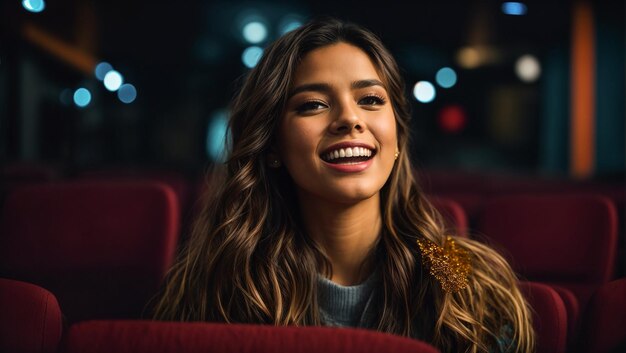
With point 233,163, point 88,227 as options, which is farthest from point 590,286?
point 88,227

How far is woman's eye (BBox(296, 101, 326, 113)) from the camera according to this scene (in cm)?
121

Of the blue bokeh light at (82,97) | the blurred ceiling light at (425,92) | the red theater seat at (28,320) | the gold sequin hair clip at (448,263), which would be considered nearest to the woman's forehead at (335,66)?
the gold sequin hair clip at (448,263)

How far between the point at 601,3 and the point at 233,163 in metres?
7.32

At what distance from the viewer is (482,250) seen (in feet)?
4.25

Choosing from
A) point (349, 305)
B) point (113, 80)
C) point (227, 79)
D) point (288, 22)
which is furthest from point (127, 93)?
point (349, 305)

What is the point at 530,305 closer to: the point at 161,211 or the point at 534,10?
the point at 161,211

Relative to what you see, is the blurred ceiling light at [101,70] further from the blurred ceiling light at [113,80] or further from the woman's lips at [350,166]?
the woman's lips at [350,166]

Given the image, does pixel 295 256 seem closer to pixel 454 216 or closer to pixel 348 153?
pixel 348 153

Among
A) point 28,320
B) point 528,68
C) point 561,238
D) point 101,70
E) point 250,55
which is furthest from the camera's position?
point 528,68

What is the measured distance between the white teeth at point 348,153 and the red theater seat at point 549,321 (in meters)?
0.44

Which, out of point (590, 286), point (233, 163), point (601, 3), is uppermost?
point (601, 3)

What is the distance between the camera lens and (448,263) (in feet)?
3.87

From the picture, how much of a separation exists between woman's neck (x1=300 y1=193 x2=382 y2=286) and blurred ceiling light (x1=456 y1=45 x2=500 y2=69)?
31.3 ft

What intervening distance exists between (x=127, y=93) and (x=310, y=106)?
29.5 feet
